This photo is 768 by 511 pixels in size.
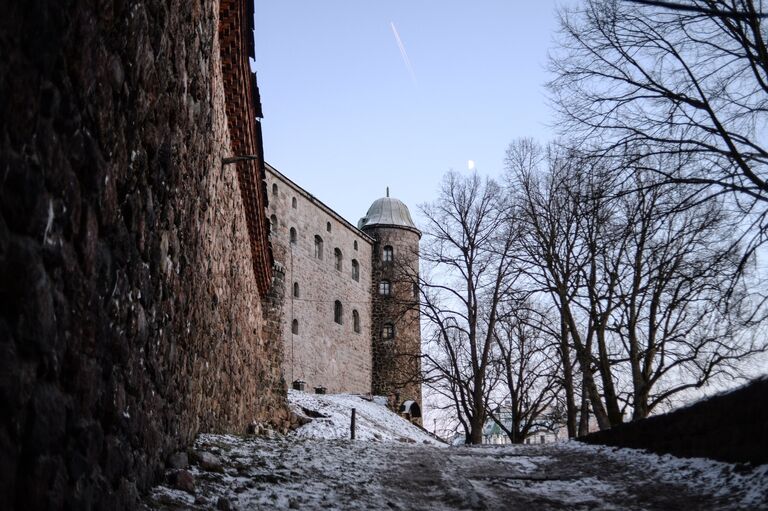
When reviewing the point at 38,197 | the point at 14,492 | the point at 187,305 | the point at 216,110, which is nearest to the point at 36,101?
the point at 38,197

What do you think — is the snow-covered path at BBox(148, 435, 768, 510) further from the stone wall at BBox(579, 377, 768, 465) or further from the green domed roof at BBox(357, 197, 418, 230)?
the green domed roof at BBox(357, 197, 418, 230)

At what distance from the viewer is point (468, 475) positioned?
7234 millimetres

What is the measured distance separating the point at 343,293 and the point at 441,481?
96.2 ft

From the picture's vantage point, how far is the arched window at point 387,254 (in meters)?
40.1

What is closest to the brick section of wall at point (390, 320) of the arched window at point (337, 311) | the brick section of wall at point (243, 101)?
the arched window at point (337, 311)

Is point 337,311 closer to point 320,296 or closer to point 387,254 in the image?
point 320,296

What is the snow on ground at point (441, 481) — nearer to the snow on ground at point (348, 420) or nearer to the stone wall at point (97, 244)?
the stone wall at point (97, 244)

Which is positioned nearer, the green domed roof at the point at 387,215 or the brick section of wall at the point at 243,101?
the brick section of wall at the point at 243,101

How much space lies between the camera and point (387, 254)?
4041 cm

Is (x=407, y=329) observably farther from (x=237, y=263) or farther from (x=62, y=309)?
(x=62, y=309)

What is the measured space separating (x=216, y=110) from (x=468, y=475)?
180 inches

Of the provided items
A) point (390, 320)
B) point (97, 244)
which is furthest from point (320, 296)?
point (97, 244)

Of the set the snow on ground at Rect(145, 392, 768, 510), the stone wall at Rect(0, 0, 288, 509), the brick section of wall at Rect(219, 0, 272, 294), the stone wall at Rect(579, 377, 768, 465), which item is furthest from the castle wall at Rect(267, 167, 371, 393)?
the stone wall at Rect(0, 0, 288, 509)

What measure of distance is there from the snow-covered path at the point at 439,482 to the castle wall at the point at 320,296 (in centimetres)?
2121
